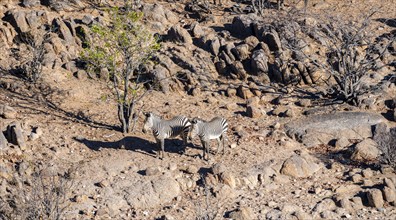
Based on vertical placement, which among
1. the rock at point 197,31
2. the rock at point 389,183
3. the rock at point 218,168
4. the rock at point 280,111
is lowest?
the rock at point 280,111

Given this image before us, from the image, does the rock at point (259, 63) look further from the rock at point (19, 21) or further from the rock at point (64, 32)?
the rock at point (19, 21)

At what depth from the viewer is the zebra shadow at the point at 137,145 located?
23.0 m

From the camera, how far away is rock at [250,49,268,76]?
90.8ft

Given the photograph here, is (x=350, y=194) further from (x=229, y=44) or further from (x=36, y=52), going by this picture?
(x=36, y=52)

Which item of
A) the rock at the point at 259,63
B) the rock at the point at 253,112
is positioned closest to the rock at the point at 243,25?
the rock at the point at 259,63

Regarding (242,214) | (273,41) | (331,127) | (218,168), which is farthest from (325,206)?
(273,41)

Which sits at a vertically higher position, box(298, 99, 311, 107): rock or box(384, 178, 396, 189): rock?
box(384, 178, 396, 189): rock

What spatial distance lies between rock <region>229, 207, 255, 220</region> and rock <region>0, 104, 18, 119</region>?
29.8 ft

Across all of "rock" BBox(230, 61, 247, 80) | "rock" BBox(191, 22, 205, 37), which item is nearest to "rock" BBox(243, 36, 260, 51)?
"rock" BBox(230, 61, 247, 80)

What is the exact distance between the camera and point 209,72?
28.1 m

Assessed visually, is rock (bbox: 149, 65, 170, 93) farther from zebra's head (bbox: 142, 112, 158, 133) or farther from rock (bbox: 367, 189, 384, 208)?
rock (bbox: 367, 189, 384, 208)

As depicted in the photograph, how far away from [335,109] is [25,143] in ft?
37.6

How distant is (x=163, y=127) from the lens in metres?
22.4

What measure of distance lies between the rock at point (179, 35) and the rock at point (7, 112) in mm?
8201
